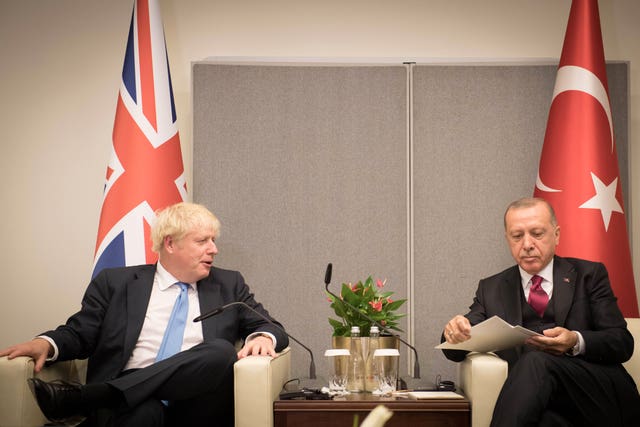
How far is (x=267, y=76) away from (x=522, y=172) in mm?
1504

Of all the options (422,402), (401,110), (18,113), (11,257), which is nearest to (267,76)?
(401,110)

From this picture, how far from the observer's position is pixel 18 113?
4555 mm

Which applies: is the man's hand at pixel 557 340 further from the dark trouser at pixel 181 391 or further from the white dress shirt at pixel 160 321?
the white dress shirt at pixel 160 321

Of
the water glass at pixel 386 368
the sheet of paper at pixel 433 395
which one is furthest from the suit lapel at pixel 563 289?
the water glass at pixel 386 368

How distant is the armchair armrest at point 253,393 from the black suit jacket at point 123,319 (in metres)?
0.41

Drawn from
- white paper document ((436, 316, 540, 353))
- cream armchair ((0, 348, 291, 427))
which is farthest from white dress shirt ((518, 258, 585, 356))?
cream armchair ((0, 348, 291, 427))

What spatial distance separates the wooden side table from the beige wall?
206cm

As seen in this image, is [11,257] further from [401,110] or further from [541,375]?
[541,375]

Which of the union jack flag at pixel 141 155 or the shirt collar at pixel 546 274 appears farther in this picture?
the union jack flag at pixel 141 155

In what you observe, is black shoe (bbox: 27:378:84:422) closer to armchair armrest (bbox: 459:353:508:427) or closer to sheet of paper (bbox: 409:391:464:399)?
sheet of paper (bbox: 409:391:464:399)

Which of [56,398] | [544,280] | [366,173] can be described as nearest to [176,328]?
[56,398]

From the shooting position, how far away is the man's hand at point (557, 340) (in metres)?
2.90

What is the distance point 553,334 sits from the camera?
292cm

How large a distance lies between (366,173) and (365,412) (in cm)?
170
